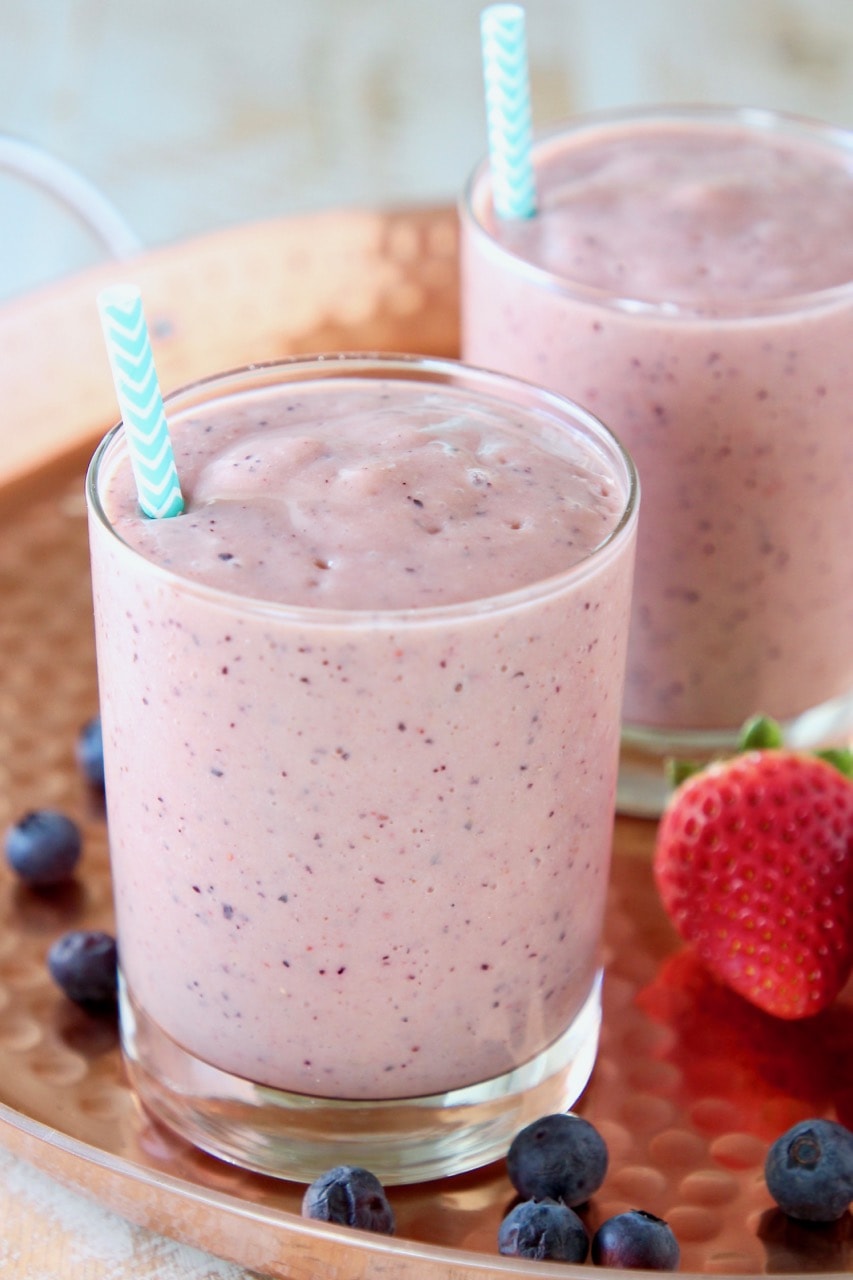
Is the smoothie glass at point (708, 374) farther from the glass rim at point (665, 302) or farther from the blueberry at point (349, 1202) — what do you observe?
the blueberry at point (349, 1202)

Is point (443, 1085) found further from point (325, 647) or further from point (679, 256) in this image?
point (679, 256)

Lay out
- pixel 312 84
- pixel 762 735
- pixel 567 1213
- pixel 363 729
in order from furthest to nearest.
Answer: pixel 312 84 < pixel 762 735 < pixel 567 1213 < pixel 363 729

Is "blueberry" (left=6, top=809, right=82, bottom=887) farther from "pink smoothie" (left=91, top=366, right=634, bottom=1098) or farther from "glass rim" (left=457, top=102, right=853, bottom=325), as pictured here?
"glass rim" (left=457, top=102, right=853, bottom=325)

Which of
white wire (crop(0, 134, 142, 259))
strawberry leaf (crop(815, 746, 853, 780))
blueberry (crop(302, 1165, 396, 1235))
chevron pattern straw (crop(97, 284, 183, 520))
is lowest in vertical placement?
blueberry (crop(302, 1165, 396, 1235))

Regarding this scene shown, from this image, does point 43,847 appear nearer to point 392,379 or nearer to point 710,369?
point 392,379

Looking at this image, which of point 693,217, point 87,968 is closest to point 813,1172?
point 87,968

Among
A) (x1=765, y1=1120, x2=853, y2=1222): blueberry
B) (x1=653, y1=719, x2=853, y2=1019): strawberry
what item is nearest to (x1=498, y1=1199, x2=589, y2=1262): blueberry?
(x1=765, y1=1120, x2=853, y2=1222): blueberry

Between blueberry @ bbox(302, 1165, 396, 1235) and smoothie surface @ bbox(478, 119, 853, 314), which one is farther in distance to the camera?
smoothie surface @ bbox(478, 119, 853, 314)
